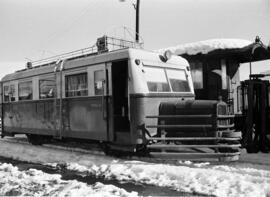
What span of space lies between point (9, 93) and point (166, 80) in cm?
713

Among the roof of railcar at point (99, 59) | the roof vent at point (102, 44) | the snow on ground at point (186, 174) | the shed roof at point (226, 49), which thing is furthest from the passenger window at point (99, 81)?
the shed roof at point (226, 49)

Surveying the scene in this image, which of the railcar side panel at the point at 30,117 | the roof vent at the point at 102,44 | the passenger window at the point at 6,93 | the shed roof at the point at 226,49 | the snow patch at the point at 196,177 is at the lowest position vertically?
the snow patch at the point at 196,177

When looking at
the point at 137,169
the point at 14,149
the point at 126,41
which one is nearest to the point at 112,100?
the point at 137,169

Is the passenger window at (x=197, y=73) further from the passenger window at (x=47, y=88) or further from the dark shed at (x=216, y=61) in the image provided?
the passenger window at (x=47, y=88)

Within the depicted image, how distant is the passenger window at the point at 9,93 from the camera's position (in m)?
14.2

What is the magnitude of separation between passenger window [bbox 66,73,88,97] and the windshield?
187 cm

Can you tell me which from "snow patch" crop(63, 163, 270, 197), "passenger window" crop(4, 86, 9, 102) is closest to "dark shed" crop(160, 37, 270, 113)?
"passenger window" crop(4, 86, 9, 102)

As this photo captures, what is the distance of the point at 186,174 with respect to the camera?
23.1ft

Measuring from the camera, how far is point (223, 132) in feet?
27.9

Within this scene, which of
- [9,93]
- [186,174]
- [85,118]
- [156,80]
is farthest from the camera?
[9,93]

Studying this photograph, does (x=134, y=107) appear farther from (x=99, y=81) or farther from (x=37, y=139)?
(x=37, y=139)

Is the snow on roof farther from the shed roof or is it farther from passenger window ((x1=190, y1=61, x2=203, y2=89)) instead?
passenger window ((x1=190, y1=61, x2=203, y2=89))

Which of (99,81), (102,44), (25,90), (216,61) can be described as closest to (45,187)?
(99,81)

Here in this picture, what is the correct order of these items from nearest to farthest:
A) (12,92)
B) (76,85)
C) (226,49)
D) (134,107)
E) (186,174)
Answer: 1. (186,174)
2. (134,107)
3. (76,85)
4. (12,92)
5. (226,49)
